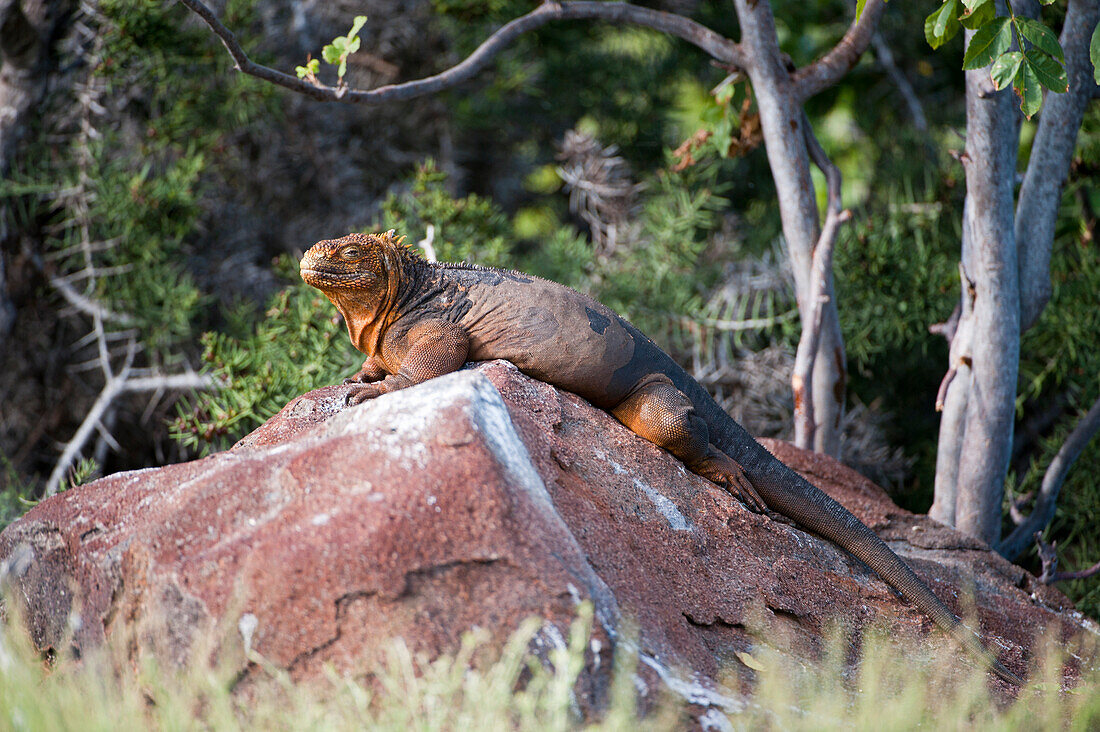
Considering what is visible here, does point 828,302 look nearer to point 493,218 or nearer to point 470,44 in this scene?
point 493,218

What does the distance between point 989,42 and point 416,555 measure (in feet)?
9.17

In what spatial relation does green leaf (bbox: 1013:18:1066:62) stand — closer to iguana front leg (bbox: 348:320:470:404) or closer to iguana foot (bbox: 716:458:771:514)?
iguana foot (bbox: 716:458:771:514)

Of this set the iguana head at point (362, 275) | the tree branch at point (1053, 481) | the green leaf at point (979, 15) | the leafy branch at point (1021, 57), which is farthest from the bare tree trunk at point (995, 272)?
the iguana head at point (362, 275)

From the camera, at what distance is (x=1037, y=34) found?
3.45 metres


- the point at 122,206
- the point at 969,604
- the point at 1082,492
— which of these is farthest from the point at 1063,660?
the point at 122,206

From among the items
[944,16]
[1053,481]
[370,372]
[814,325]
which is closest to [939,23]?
[944,16]

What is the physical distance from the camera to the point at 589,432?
3.79 metres

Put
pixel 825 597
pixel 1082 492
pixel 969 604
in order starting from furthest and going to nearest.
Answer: pixel 1082 492 < pixel 969 604 < pixel 825 597

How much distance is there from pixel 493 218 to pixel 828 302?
279cm

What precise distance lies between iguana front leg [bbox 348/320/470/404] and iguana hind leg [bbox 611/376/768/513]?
0.76 metres

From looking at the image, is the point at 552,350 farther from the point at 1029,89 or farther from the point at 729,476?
the point at 1029,89

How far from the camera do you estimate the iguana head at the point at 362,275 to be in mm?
3930

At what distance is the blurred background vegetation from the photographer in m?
6.66

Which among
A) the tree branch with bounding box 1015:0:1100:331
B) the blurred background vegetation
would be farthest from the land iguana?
the tree branch with bounding box 1015:0:1100:331
